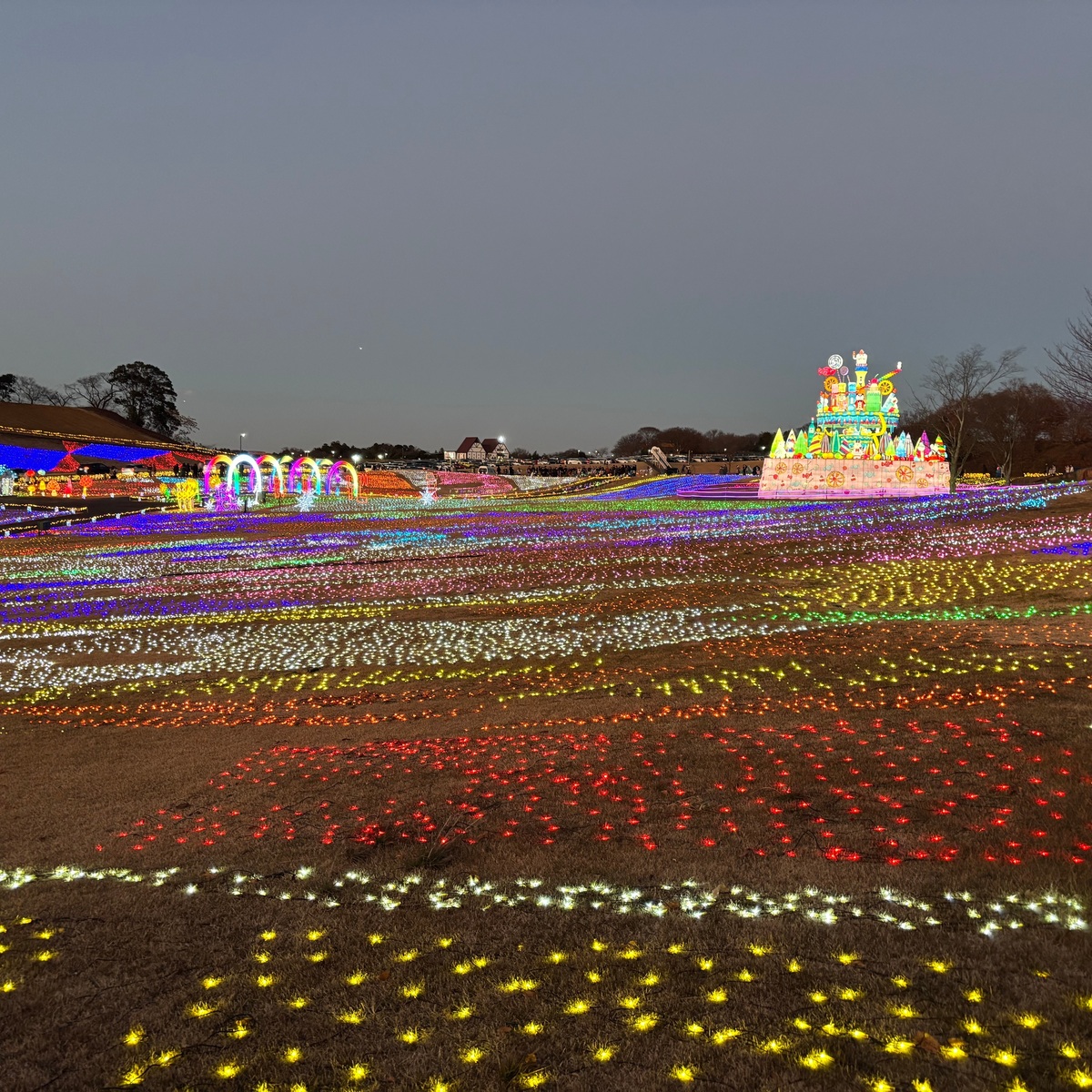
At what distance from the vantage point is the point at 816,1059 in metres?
2.99

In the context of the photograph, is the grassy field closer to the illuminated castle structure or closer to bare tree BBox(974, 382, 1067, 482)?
the illuminated castle structure

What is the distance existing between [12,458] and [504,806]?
100 meters

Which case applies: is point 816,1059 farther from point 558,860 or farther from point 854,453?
point 854,453

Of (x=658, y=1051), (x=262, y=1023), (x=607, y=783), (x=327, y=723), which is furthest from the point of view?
(x=327, y=723)

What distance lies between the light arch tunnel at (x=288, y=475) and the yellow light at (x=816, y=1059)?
6092 centimetres

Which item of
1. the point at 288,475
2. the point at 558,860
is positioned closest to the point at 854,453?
the point at 558,860

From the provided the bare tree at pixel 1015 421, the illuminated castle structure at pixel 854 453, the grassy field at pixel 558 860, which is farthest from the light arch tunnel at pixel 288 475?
the bare tree at pixel 1015 421

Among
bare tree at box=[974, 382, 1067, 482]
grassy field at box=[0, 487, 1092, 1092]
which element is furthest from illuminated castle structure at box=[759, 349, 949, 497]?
bare tree at box=[974, 382, 1067, 482]

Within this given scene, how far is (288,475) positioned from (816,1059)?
82.0 metres

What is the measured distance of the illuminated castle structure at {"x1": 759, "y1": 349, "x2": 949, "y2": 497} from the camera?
49094 mm

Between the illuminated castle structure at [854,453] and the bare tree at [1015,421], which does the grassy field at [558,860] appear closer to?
the illuminated castle structure at [854,453]

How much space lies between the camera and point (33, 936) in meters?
4.12

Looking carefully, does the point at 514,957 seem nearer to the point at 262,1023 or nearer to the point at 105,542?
the point at 262,1023

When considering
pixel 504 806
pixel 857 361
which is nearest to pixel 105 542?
pixel 504 806
